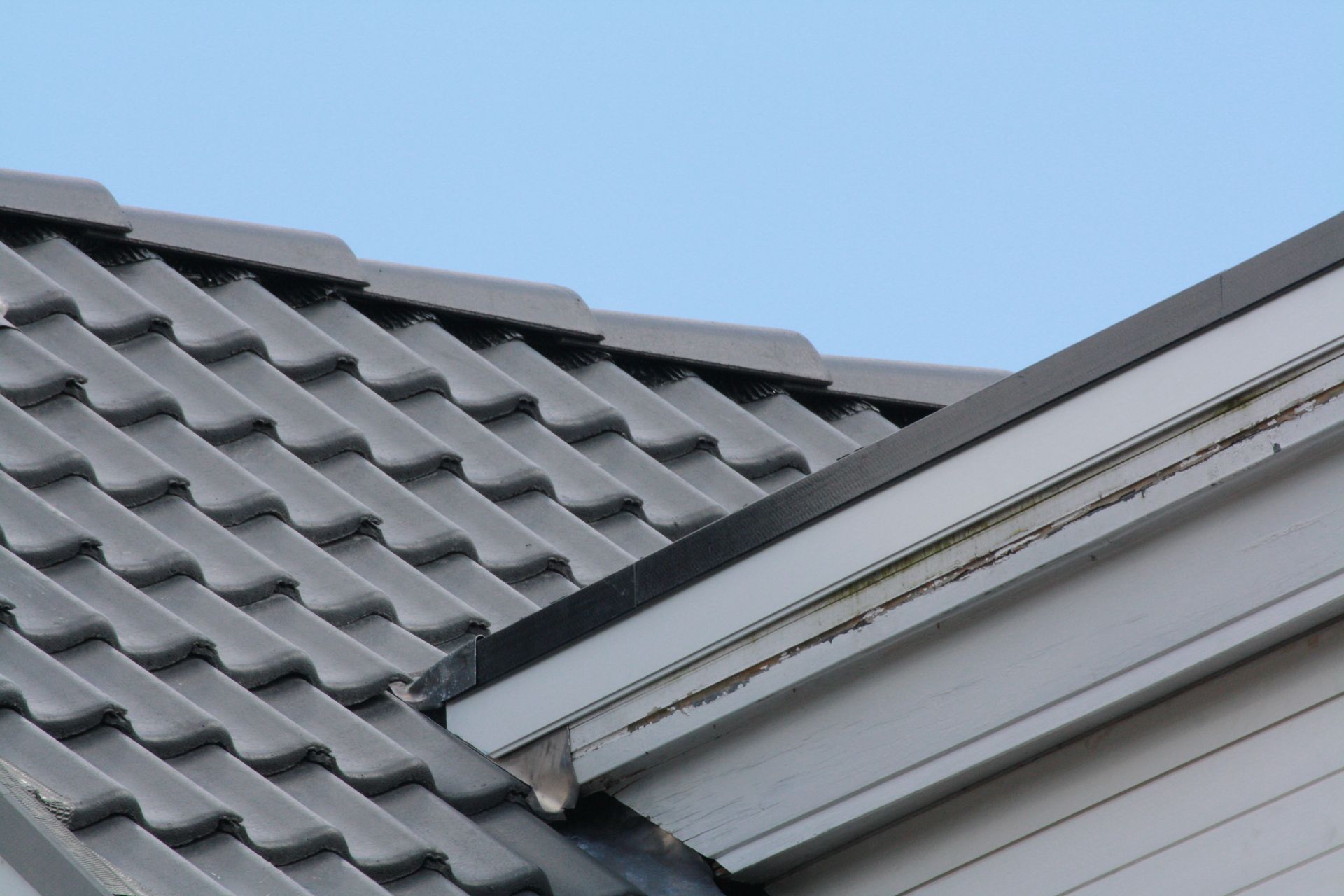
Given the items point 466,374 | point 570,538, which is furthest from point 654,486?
point 466,374

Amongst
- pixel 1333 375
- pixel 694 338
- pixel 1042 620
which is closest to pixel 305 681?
pixel 1042 620

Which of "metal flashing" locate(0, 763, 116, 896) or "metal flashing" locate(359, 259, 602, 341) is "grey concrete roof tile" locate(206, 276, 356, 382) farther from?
"metal flashing" locate(0, 763, 116, 896)

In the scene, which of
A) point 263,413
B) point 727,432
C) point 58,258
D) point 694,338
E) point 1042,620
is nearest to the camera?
point 1042,620

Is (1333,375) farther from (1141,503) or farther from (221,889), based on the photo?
(221,889)

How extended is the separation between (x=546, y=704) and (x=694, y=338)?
79.5 inches

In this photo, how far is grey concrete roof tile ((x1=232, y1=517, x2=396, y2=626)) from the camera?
2.99 m

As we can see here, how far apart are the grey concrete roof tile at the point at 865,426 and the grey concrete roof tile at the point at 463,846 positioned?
6.60ft

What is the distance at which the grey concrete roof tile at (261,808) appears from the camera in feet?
7.76

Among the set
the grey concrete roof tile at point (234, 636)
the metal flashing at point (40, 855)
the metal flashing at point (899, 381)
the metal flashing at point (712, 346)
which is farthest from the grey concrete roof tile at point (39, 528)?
the metal flashing at point (899, 381)

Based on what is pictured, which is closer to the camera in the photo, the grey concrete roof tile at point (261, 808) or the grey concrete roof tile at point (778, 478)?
the grey concrete roof tile at point (261, 808)

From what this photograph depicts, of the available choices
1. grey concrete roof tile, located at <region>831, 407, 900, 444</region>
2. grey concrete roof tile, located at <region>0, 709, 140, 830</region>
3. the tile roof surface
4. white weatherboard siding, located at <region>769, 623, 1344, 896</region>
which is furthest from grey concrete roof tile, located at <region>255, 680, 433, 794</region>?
grey concrete roof tile, located at <region>831, 407, 900, 444</region>

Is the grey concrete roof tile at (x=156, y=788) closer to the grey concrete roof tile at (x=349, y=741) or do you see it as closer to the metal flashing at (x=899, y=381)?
the grey concrete roof tile at (x=349, y=741)

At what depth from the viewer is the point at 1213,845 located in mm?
2277

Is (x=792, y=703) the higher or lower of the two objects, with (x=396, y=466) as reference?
lower
